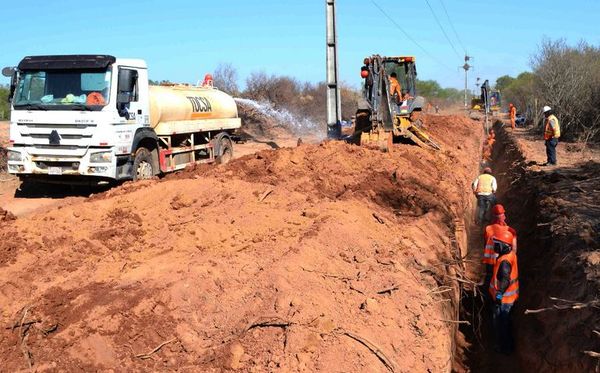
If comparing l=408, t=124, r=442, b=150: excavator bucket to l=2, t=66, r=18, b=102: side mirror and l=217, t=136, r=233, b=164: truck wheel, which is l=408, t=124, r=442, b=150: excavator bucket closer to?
l=217, t=136, r=233, b=164: truck wheel

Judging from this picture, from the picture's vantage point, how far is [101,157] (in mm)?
11125

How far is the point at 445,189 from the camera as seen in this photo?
1140 cm

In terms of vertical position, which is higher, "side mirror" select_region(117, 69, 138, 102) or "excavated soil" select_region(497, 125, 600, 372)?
"side mirror" select_region(117, 69, 138, 102)

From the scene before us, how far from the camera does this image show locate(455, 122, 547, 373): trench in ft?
25.3

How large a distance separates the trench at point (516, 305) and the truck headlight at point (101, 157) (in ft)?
24.1

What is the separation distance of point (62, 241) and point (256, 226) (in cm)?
250

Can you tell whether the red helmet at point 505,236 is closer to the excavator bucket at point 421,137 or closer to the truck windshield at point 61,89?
the excavator bucket at point 421,137

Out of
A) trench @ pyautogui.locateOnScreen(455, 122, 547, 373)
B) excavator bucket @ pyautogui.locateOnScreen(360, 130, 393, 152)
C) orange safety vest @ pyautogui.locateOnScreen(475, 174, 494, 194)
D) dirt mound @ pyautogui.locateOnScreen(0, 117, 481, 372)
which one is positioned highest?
Answer: excavator bucket @ pyautogui.locateOnScreen(360, 130, 393, 152)

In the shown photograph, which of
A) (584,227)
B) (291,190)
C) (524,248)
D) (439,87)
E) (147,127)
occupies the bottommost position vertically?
(524,248)

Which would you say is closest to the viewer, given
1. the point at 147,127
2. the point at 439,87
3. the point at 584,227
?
the point at 584,227

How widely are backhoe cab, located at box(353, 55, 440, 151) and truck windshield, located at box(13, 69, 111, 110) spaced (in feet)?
20.6

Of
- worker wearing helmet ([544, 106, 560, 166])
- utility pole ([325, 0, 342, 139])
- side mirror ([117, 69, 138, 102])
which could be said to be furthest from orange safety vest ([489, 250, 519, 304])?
utility pole ([325, 0, 342, 139])

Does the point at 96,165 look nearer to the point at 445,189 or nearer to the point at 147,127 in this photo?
the point at 147,127

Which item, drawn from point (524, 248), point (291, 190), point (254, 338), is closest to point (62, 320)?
point (254, 338)
